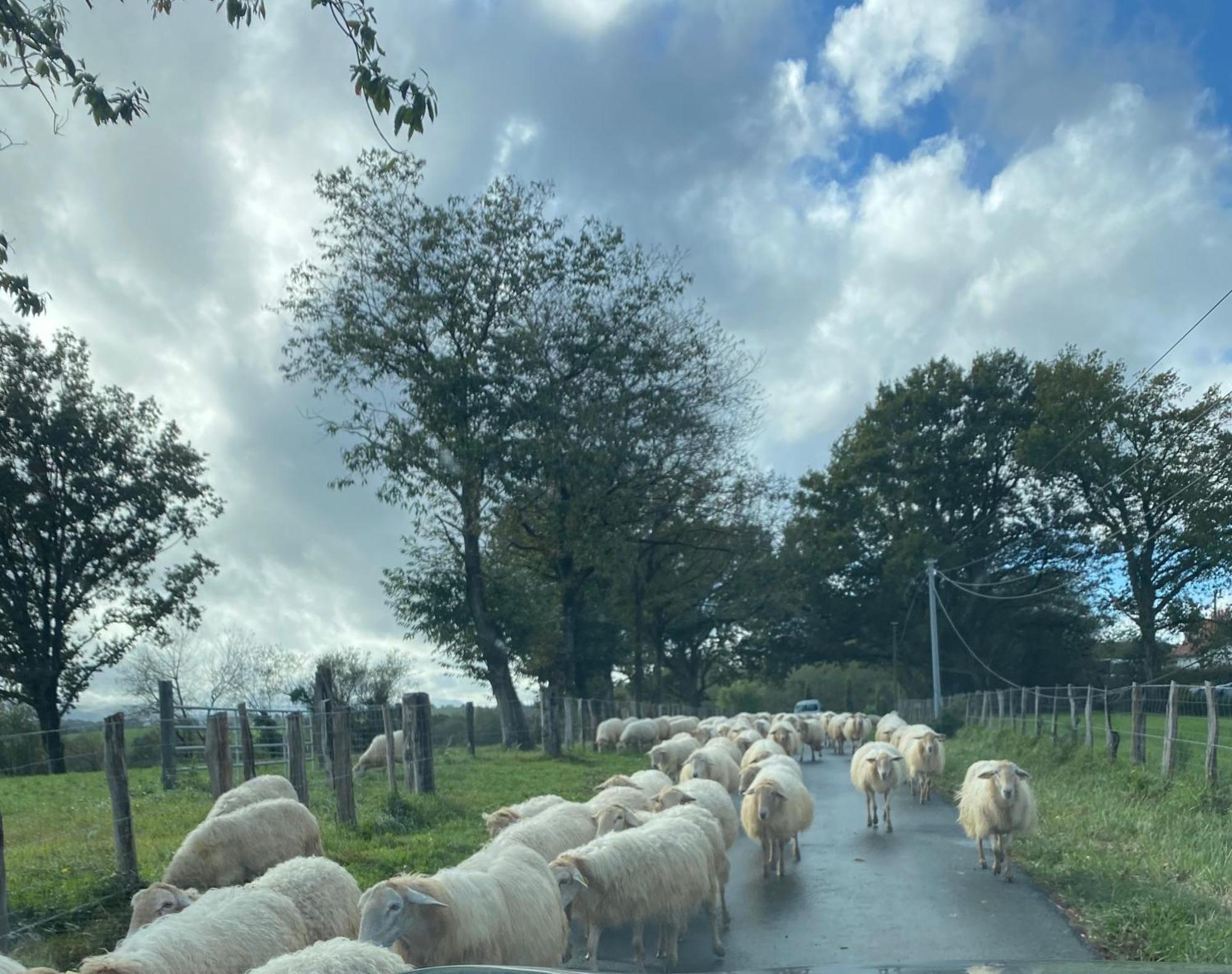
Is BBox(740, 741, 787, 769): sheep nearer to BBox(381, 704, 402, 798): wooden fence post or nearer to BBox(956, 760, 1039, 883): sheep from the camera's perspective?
BBox(956, 760, 1039, 883): sheep

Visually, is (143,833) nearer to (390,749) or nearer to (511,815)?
(390,749)

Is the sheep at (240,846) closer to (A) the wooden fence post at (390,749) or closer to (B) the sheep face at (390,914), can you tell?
(B) the sheep face at (390,914)

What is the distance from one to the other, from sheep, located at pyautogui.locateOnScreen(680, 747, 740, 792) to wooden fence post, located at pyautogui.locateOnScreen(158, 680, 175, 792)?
668 centimetres

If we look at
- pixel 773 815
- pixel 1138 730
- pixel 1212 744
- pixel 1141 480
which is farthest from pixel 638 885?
pixel 1141 480

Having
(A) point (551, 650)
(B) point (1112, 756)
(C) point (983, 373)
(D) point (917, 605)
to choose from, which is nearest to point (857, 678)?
(D) point (917, 605)

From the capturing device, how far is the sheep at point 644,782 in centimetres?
1323

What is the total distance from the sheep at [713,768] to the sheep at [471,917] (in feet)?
24.9

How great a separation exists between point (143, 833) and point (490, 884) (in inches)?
298

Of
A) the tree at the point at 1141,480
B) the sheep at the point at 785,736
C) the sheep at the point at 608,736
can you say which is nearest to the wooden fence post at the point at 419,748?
the sheep at the point at 785,736

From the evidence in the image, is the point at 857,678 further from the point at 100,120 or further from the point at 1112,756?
the point at 100,120

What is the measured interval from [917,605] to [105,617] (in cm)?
3835

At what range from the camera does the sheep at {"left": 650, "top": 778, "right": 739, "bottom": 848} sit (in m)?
11.4

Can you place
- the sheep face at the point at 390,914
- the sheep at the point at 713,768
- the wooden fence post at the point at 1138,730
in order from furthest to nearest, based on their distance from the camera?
1. the wooden fence post at the point at 1138,730
2. the sheep at the point at 713,768
3. the sheep face at the point at 390,914

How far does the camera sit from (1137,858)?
444 inches
